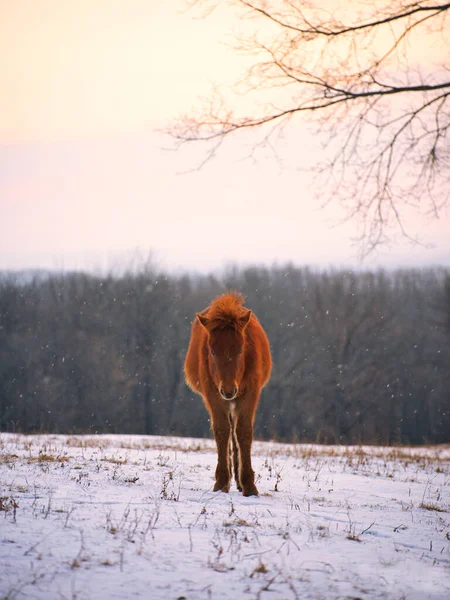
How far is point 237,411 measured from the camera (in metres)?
6.29

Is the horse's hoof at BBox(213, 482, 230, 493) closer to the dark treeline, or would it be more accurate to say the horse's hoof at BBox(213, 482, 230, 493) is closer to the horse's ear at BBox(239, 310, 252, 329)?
the horse's ear at BBox(239, 310, 252, 329)

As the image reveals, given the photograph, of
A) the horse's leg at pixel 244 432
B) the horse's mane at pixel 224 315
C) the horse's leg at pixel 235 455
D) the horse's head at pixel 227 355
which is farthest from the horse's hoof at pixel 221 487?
the horse's mane at pixel 224 315

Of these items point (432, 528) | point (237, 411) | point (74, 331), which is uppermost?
point (74, 331)

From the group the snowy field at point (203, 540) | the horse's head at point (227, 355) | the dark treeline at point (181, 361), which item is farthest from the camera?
the dark treeline at point (181, 361)

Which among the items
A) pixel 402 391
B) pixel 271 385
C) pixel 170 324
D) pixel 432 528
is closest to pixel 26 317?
pixel 170 324

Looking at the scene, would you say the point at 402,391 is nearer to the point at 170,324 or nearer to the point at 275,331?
the point at 275,331

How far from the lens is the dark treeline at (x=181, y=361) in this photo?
126ft

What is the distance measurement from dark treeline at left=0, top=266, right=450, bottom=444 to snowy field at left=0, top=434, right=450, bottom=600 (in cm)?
3173

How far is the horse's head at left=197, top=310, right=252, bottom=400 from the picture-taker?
5656 mm

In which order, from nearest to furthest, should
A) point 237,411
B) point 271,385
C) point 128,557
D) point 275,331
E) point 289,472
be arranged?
1. point 128,557
2. point 237,411
3. point 289,472
4. point 271,385
5. point 275,331

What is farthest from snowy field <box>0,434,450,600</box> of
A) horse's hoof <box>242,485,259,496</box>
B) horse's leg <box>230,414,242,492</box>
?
horse's leg <box>230,414,242,492</box>

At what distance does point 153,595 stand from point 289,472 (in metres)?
5.22

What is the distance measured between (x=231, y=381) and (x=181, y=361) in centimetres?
3733

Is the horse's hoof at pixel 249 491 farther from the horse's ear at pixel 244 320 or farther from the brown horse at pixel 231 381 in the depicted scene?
the horse's ear at pixel 244 320
